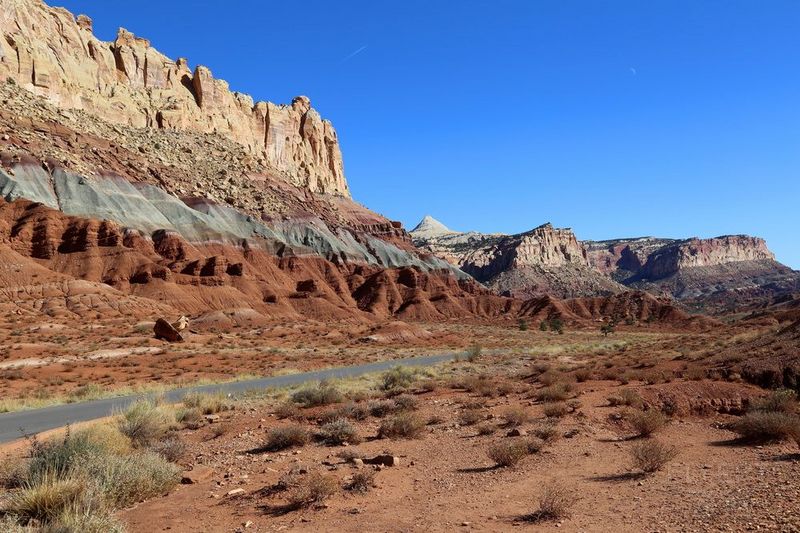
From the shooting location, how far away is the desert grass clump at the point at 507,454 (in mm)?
9289

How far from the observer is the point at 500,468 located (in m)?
9.26

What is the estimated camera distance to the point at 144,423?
12250 millimetres

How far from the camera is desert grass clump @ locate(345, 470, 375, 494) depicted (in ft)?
26.7

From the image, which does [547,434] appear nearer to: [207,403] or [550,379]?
[550,379]

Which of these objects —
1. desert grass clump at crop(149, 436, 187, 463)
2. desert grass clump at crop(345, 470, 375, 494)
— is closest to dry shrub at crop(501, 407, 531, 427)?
desert grass clump at crop(345, 470, 375, 494)

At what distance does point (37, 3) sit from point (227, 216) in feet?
194

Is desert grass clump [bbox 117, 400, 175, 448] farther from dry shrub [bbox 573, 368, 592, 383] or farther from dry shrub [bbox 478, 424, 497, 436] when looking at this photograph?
dry shrub [bbox 573, 368, 592, 383]

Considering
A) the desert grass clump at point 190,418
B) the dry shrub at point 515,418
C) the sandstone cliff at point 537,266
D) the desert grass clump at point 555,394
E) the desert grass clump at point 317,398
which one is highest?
the sandstone cliff at point 537,266

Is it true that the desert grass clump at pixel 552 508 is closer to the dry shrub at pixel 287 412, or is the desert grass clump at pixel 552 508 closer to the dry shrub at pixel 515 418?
the dry shrub at pixel 515 418

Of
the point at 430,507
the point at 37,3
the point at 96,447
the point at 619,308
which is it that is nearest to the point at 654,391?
the point at 430,507

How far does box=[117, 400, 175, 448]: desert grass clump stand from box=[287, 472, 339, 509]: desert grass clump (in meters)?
5.04

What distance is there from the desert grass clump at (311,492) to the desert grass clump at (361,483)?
275 mm

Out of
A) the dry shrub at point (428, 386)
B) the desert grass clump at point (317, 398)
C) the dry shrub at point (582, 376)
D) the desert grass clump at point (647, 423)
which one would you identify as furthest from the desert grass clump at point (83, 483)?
the dry shrub at point (582, 376)

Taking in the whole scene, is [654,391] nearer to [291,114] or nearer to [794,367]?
[794,367]
